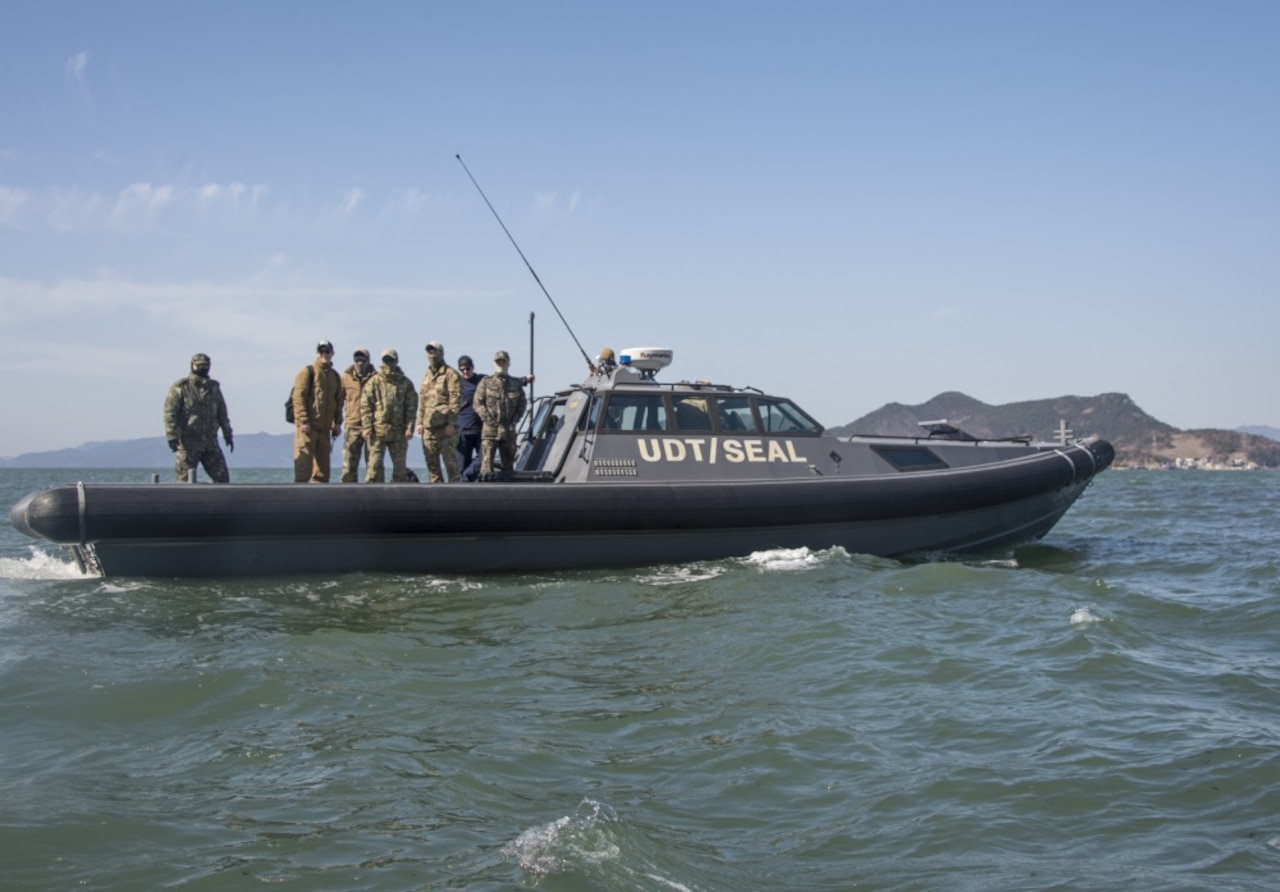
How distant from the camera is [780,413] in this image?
11.4 meters

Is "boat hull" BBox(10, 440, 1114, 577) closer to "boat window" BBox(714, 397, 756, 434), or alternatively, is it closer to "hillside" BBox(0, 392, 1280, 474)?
"boat window" BBox(714, 397, 756, 434)

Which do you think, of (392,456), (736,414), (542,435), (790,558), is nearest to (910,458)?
(736,414)

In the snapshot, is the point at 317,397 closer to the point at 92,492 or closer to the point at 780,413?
the point at 92,492

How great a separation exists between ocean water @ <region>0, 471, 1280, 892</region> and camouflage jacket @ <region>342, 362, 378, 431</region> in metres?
2.19

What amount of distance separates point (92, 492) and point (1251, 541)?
14.3m

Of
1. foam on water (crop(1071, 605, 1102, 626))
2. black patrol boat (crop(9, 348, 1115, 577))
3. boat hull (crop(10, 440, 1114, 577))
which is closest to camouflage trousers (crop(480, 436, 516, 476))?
black patrol boat (crop(9, 348, 1115, 577))

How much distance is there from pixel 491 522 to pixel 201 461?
118 inches

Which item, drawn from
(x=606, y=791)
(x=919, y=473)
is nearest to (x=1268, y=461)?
(x=919, y=473)

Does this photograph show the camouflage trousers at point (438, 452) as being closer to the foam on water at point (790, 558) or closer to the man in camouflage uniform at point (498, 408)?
the man in camouflage uniform at point (498, 408)

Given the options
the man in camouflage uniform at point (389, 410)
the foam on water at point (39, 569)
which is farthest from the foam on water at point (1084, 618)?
the foam on water at point (39, 569)

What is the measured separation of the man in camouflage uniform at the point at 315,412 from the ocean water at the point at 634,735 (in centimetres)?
191

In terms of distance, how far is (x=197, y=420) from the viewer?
407 inches

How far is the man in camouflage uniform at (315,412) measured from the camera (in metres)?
10.9

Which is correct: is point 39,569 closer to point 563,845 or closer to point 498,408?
point 498,408
